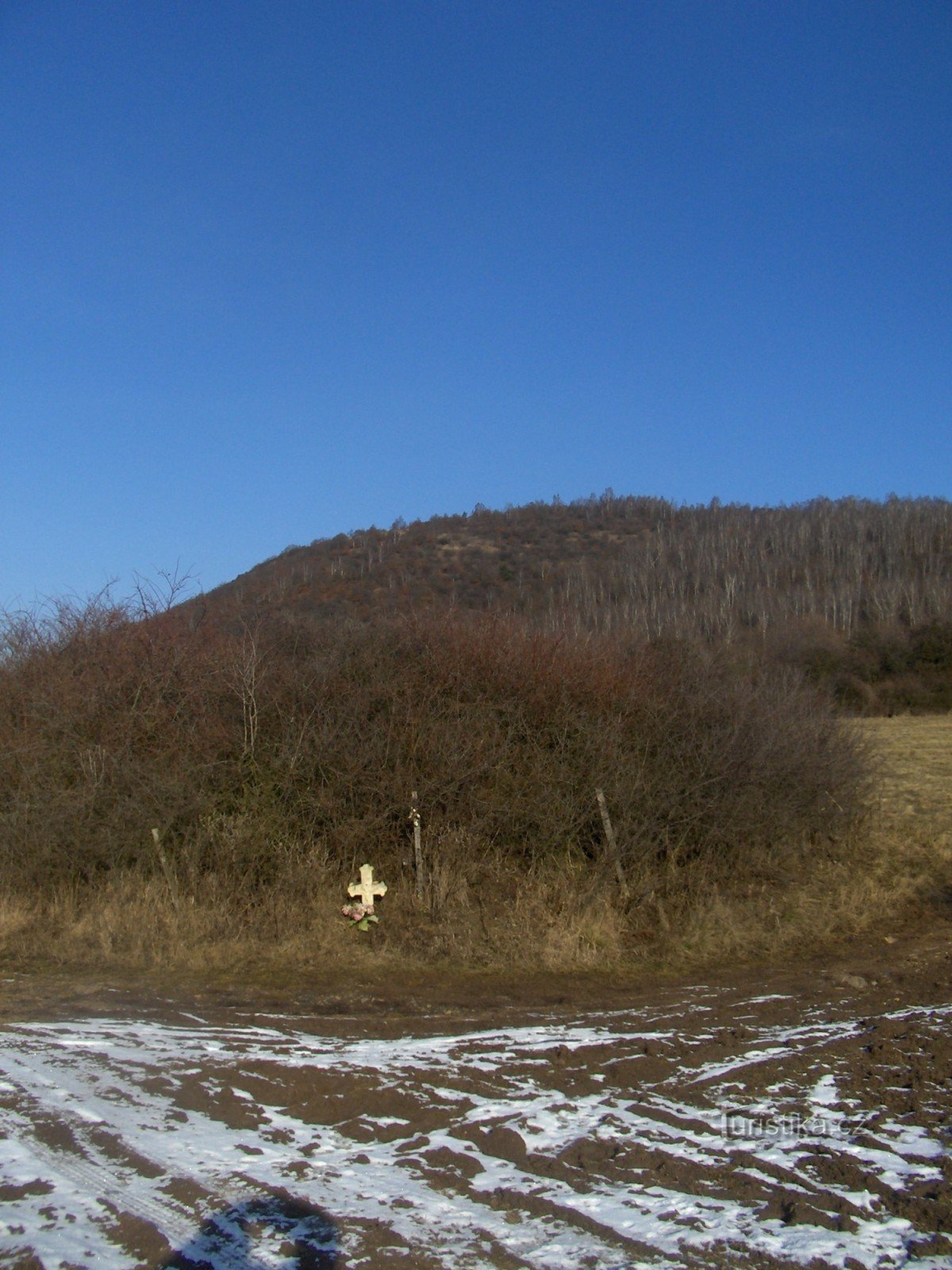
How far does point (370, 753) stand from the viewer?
403 inches

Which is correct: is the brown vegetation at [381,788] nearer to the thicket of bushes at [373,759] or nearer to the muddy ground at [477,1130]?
the thicket of bushes at [373,759]

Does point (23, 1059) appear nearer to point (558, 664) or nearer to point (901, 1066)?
point (901, 1066)

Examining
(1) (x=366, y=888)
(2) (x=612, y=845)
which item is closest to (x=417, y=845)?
(1) (x=366, y=888)

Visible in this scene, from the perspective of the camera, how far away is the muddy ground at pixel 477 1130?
3.57m

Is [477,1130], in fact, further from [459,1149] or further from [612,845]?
[612,845]

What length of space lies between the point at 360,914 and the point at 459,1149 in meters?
5.06

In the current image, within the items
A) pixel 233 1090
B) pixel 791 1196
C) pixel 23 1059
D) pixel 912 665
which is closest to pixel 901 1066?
pixel 791 1196

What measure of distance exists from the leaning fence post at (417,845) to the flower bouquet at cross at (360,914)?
54cm

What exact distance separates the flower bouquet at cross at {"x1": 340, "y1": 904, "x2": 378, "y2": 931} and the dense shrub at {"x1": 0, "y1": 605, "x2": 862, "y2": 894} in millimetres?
760

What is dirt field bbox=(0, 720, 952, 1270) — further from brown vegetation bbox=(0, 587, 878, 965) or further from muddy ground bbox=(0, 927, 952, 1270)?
brown vegetation bbox=(0, 587, 878, 965)

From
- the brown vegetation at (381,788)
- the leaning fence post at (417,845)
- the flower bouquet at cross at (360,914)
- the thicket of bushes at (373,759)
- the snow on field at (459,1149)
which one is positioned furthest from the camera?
the thicket of bushes at (373,759)

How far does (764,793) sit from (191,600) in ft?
26.8

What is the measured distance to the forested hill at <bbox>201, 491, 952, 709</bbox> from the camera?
43406 mm

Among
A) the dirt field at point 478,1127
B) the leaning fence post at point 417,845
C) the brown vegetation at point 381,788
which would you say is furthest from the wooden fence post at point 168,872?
the leaning fence post at point 417,845
